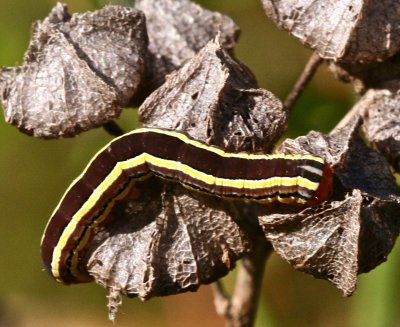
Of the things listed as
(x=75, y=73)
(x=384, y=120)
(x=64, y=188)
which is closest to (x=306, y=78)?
(x=384, y=120)

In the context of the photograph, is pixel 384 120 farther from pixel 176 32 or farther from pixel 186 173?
pixel 176 32

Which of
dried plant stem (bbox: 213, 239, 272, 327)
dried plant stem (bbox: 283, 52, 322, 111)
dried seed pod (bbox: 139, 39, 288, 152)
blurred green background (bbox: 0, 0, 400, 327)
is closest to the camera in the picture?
dried seed pod (bbox: 139, 39, 288, 152)

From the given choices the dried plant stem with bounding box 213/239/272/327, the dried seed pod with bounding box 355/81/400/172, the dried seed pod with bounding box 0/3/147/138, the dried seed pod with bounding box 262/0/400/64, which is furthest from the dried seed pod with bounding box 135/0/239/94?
the dried plant stem with bounding box 213/239/272/327

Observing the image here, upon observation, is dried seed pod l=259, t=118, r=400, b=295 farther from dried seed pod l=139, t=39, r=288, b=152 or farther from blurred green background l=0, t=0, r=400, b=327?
blurred green background l=0, t=0, r=400, b=327

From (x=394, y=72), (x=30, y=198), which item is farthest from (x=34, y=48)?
(x=30, y=198)

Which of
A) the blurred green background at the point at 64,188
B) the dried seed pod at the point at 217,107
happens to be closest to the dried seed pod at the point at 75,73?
the dried seed pod at the point at 217,107

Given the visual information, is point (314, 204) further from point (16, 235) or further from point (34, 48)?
point (16, 235)
